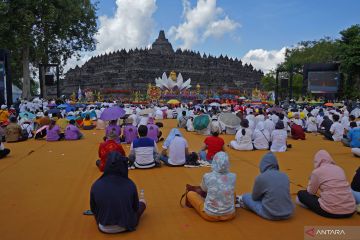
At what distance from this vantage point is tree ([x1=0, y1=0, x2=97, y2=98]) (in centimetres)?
2508

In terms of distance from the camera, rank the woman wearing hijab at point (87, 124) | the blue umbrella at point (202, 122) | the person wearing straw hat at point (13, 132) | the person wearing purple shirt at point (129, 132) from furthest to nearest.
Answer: the woman wearing hijab at point (87, 124) < the blue umbrella at point (202, 122) < the person wearing straw hat at point (13, 132) < the person wearing purple shirt at point (129, 132)

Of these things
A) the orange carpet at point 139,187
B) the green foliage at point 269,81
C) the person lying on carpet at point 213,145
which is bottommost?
the orange carpet at point 139,187

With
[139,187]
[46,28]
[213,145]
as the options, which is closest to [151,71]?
[46,28]

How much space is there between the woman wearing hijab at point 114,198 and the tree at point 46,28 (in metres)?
23.1

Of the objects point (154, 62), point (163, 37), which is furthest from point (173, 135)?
point (163, 37)

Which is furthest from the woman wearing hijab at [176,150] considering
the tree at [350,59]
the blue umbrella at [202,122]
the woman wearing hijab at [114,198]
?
the tree at [350,59]

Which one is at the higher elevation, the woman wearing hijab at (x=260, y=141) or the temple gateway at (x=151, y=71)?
the temple gateway at (x=151, y=71)

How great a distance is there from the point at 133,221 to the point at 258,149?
7199 millimetres

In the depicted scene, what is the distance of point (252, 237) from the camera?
4.34 m

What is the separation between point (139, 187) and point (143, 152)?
4.53ft

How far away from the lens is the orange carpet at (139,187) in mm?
4488

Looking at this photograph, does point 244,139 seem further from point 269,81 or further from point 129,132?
point 269,81

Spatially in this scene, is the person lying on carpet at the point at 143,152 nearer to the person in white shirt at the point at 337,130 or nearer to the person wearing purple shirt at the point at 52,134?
the person wearing purple shirt at the point at 52,134

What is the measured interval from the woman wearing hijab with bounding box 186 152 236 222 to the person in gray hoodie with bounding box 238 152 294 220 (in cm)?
39
